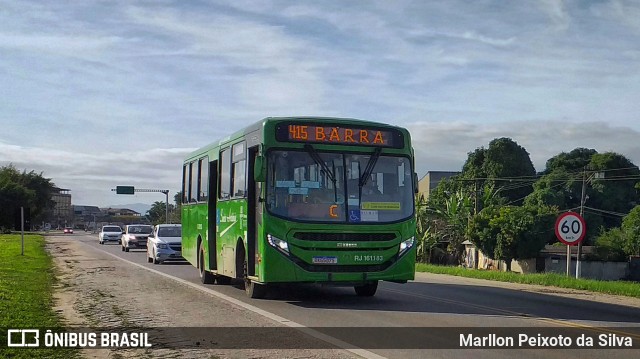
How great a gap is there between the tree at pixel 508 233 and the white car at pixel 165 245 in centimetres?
2507

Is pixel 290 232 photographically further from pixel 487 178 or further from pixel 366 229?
pixel 487 178

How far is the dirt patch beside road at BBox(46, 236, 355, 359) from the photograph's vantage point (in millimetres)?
9500

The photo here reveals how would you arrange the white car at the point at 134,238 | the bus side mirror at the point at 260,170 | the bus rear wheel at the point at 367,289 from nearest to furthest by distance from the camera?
the bus side mirror at the point at 260,170, the bus rear wheel at the point at 367,289, the white car at the point at 134,238

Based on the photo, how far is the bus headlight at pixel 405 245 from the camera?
14.7m

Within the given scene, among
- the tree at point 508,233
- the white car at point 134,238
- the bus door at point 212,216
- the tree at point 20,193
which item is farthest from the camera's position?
the tree at point 20,193

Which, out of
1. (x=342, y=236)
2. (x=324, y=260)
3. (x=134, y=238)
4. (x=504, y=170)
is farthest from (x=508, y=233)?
(x=324, y=260)

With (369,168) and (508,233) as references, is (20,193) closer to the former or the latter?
(508,233)

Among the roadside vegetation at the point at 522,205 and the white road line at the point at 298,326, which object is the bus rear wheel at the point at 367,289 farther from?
the roadside vegetation at the point at 522,205

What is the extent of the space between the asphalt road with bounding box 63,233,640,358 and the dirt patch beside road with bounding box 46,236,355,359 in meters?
0.77

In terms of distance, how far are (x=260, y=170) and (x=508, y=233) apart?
132 ft

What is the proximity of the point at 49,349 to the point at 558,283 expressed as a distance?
15.4m

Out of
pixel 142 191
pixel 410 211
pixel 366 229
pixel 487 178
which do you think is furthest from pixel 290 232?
pixel 142 191

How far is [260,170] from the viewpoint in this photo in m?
14.1

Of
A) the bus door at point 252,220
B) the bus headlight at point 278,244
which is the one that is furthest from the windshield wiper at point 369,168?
the bus door at point 252,220
